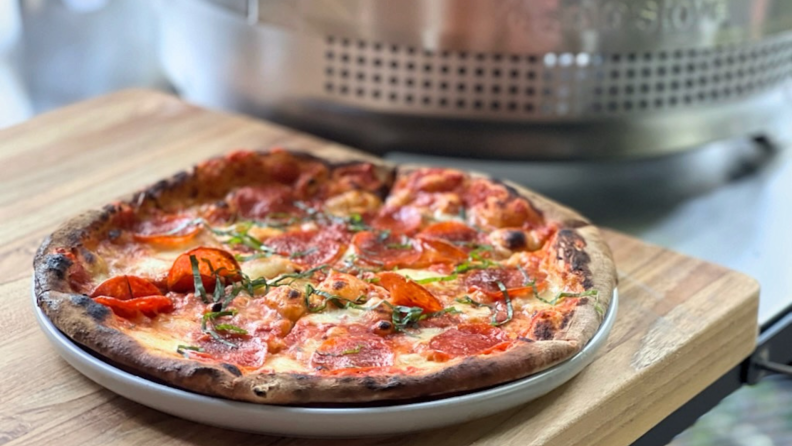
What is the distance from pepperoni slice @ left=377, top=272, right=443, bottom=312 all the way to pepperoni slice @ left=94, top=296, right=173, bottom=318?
0.27 metres

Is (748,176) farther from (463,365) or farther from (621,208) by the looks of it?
(463,365)

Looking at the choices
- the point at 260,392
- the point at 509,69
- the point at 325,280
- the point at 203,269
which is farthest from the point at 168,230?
the point at 509,69

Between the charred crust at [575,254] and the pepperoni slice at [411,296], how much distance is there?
19 cm

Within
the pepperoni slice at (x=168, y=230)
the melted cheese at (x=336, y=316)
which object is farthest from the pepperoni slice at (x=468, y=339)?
the pepperoni slice at (x=168, y=230)

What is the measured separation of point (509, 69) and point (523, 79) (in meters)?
0.03

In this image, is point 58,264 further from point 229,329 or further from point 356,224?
point 356,224

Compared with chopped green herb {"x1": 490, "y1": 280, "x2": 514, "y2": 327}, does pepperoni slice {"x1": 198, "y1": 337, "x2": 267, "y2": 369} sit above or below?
below

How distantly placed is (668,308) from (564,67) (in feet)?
1.79

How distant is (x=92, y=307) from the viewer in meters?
1.22

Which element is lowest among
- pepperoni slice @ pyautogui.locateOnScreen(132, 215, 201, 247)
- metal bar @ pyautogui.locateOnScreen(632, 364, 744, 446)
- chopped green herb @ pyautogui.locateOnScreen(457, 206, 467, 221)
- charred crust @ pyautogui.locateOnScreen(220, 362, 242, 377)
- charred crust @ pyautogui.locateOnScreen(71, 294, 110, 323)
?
metal bar @ pyautogui.locateOnScreen(632, 364, 744, 446)

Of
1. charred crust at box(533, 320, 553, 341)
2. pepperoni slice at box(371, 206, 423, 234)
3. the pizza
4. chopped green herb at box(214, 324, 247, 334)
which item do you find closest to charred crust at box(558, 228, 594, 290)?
the pizza

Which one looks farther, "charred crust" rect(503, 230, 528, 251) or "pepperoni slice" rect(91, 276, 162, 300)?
"charred crust" rect(503, 230, 528, 251)

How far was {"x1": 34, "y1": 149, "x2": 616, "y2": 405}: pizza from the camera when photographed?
1.15 meters

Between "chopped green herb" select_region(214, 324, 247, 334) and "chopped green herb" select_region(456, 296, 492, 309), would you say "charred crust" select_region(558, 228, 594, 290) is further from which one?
"chopped green herb" select_region(214, 324, 247, 334)
